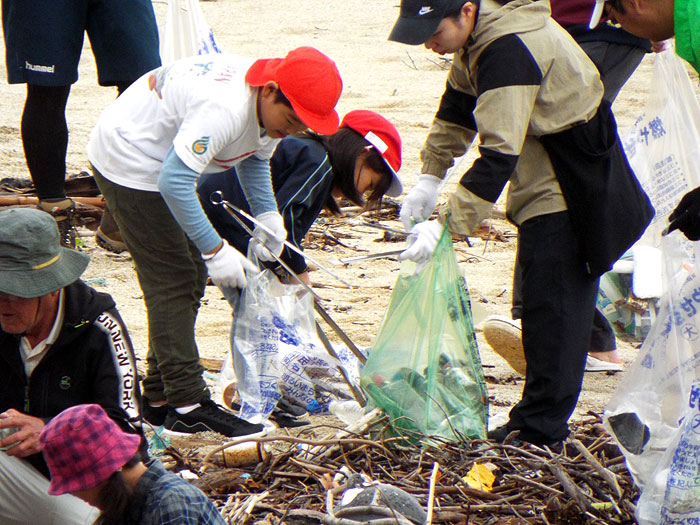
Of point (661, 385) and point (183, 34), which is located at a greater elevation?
point (183, 34)

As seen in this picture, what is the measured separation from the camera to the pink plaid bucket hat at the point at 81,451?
1785 mm

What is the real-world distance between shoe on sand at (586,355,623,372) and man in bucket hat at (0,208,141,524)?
2.28 metres

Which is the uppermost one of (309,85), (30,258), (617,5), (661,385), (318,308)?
(617,5)

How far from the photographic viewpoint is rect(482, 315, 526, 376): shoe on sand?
3816 millimetres

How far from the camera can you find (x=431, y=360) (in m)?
2.96

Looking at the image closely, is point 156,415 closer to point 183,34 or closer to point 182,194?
point 182,194

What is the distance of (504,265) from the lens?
5348 millimetres

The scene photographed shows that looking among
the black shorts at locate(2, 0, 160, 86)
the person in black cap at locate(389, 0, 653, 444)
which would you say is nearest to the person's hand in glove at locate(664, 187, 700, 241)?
the person in black cap at locate(389, 0, 653, 444)

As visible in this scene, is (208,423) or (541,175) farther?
(208,423)

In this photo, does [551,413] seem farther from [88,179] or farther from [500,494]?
[88,179]

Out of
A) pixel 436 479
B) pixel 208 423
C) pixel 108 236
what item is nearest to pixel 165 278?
pixel 208 423

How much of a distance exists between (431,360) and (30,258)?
4.41 feet

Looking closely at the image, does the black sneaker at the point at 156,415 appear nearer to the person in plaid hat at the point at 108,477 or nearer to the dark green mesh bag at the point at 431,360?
the dark green mesh bag at the point at 431,360

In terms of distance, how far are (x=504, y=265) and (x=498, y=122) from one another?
109 inches
